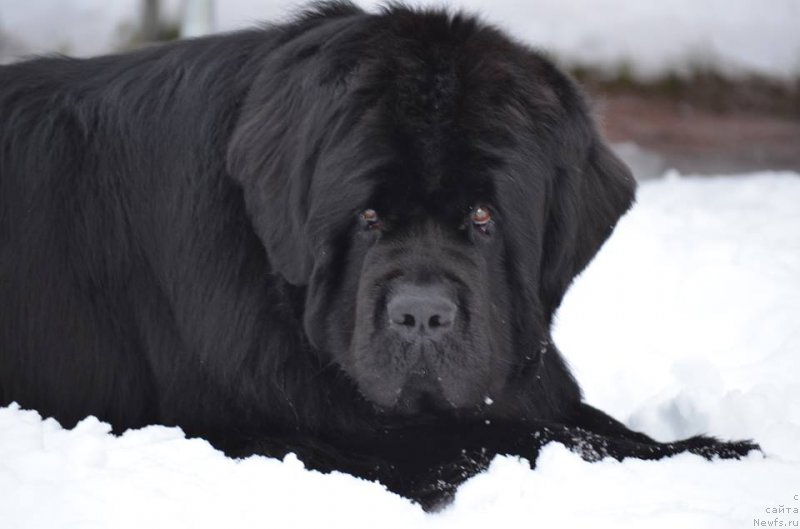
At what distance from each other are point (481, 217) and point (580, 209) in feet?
1.16

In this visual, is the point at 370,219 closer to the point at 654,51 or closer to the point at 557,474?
the point at 557,474

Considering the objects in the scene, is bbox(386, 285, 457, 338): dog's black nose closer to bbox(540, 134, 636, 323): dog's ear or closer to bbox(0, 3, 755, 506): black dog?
bbox(0, 3, 755, 506): black dog

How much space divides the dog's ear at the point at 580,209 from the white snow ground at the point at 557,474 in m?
0.54

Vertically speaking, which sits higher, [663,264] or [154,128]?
[154,128]

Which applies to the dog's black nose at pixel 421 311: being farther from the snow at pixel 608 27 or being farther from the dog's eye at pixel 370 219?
the snow at pixel 608 27

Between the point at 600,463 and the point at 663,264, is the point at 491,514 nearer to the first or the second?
the point at 600,463

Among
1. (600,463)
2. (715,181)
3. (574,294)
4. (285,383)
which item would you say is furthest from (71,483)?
(715,181)

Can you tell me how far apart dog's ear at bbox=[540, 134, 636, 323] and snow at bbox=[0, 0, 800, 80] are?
450cm

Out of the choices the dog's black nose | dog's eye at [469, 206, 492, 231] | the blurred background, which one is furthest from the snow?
the dog's black nose

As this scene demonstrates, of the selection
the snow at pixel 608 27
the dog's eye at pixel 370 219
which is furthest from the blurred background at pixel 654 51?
the dog's eye at pixel 370 219

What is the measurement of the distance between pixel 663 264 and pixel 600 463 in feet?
7.89

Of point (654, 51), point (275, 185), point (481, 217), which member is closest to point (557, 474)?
point (481, 217)

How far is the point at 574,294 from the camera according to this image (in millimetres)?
4852

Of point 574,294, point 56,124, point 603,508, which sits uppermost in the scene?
point 56,124
